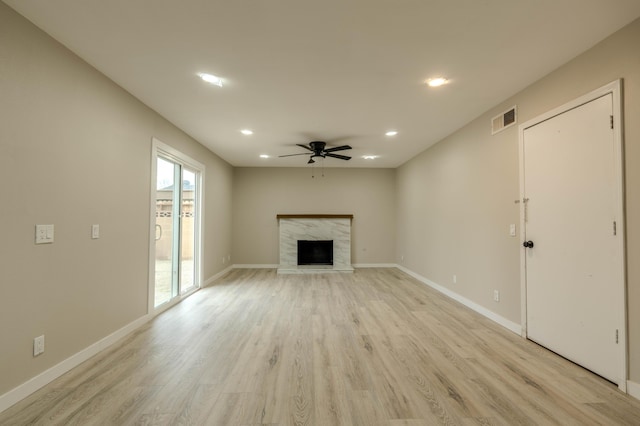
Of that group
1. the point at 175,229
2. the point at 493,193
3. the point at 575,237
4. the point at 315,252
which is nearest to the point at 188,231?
the point at 175,229

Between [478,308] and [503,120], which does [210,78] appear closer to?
[503,120]

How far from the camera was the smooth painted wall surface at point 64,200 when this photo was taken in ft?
5.74

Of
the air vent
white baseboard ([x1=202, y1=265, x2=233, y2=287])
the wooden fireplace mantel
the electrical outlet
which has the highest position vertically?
the air vent

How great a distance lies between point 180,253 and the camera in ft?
13.5

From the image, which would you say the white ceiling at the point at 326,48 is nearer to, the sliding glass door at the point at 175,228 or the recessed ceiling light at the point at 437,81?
the recessed ceiling light at the point at 437,81

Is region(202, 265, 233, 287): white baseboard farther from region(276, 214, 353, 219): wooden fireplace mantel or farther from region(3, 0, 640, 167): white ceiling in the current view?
region(3, 0, 640, 167): white ceiling

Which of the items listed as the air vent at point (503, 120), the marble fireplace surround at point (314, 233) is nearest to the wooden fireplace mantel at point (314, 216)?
the marble fireplace surround at point (314, 233)

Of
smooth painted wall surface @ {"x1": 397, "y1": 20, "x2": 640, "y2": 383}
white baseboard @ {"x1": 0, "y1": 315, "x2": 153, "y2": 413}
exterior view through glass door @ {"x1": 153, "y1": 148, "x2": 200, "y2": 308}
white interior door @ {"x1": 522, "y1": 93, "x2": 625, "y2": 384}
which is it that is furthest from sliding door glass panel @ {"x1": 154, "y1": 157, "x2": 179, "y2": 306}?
white interior door @ {"x1": 522, "y1": 93, "x2": 625, "y2": 384}

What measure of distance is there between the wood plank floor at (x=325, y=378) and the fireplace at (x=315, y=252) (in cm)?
331

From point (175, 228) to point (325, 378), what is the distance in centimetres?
317

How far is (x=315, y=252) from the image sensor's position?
6.82 metres

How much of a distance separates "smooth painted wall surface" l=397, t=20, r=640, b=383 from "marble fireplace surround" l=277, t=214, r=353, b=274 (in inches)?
63.1

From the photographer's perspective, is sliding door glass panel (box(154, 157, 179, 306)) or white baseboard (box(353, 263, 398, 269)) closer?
sliding door glass panel (box(154, 157, 179, 306))

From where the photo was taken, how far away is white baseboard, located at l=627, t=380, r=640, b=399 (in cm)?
180
